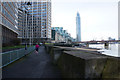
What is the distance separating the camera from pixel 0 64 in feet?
19.1

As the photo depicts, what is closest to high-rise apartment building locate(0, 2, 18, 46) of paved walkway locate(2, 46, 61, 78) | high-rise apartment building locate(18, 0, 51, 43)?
paved walkway locate(2, 46, 61, 78)

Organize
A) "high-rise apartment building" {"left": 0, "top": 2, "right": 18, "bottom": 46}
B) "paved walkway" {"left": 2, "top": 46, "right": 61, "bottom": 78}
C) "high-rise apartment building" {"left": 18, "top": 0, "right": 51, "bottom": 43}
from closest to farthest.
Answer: "paved walkway" {"left": 2, "top": 46, "right": 61, "bottom": 78}, "high-rise apartment building" {"left": 0, "top": 2, "right": 18, "bottom": 46}, "high-rise apartment building" {"left": 18, "top": 0, "right": 51, "bottom": 43}

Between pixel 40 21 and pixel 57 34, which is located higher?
pixel 40 21

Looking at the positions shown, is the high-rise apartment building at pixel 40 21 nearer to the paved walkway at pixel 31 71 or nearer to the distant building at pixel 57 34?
the distant building at pixel 57 34

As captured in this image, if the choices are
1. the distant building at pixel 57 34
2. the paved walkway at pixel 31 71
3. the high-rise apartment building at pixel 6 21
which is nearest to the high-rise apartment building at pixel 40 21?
the distant building at pixel 57 34

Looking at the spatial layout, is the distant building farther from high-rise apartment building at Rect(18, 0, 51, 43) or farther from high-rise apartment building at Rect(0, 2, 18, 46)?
high-rise apartment building at Rect(0, 2, 18, 46)

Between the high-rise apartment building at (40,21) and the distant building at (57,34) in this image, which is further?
the distant building at (57,34)

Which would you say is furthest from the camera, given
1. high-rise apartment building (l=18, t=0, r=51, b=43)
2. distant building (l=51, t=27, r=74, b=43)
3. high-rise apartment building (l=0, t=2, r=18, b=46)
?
distant building (l=51, t=27, r=74, b=43)

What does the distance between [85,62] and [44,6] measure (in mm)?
90588

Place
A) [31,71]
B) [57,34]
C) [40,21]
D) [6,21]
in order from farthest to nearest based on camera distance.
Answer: [57,34], [40,21], [6,21], [31,71]

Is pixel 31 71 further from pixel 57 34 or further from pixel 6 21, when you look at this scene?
pixel 57 34

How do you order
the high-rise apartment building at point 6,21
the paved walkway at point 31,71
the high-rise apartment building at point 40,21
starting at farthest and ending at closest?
the high-rise apartment building at point 40,21
the high-rise apartment building at point 6,21
the paved walkway at point 31,71

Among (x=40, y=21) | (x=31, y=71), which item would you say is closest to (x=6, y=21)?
(x=31, y=71)

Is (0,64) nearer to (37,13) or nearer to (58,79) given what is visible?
(58,79)
